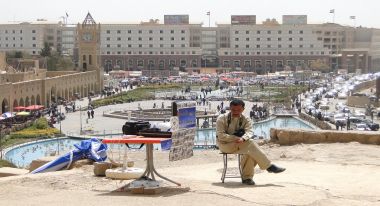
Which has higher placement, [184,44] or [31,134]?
[184,44]

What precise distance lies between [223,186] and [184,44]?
92.5 m

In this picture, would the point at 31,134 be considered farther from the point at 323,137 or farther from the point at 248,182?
the point at 248,182

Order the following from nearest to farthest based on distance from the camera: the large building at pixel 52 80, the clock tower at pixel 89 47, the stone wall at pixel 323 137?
the stone wall at pixel 323 137 → the large building at pixel 52 80 → the clock tower at pixel 89 47

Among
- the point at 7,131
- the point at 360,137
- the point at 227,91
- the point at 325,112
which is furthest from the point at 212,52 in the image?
the point at 360,137

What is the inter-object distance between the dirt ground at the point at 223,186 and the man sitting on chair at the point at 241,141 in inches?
7.3

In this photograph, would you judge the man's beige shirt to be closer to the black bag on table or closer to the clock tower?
the black bag on table

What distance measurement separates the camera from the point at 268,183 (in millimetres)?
7727

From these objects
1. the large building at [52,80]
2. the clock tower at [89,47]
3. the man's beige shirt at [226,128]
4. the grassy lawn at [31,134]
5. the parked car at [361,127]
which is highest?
the clock tower at [89,47]

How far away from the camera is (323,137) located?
37.7 ft

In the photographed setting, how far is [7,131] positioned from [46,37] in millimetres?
70511

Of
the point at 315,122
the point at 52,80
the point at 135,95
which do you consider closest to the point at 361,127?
the point at 315,122

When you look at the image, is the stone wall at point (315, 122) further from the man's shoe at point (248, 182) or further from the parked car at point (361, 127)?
the man's shoe at point (248, 182)

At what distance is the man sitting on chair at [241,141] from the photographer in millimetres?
7656

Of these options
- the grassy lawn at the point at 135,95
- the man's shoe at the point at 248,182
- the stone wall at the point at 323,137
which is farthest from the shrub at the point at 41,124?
the man's shoe at the point at 248,182
